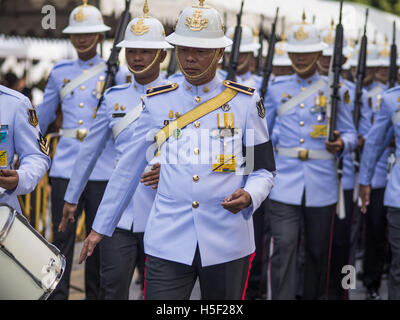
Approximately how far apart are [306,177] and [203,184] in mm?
2959

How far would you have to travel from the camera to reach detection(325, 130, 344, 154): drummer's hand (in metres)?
7.06

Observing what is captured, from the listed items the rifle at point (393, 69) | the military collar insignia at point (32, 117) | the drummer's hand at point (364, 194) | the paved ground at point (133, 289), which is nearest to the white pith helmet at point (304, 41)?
the drummer's hand at point (364, 194)

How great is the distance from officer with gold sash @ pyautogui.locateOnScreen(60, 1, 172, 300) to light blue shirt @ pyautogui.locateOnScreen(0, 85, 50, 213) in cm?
112

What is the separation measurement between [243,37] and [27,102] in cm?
562

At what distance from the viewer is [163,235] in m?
4.44

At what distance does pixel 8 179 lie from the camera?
4184mm

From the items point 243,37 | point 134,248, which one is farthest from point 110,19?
point 134,248

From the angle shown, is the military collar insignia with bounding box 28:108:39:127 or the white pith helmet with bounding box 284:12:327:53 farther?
the white pith helmet with bounding box 284:12:327:53

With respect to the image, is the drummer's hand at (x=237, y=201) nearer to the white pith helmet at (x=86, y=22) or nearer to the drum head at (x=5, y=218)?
the drum head at (x=5, y=218)

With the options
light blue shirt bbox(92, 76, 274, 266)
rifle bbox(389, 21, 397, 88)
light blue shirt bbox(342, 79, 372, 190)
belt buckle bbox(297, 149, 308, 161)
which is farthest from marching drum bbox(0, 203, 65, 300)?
rifle bbox(389, 21, 397, 88)

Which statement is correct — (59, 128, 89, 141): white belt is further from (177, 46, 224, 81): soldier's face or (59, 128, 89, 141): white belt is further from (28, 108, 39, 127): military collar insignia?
(177, 46, 224, 81): soldier's face

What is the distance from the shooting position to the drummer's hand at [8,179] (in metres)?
4.17

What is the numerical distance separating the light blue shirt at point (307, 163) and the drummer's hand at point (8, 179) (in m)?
3.37

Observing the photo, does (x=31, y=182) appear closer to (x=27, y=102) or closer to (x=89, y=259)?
(x=27, y=102)
